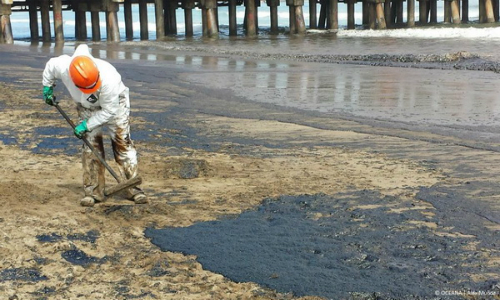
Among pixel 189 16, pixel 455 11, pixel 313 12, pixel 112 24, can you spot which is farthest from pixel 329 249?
pixel 313 12

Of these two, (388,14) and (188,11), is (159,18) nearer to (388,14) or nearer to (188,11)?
(188,11)

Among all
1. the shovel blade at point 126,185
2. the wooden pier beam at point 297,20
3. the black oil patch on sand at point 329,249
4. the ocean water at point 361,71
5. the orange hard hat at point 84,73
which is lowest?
the black oil patch on sand at point 329,249

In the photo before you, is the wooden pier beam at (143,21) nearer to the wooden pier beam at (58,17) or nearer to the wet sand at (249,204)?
the wooden pier beam at (58,17)

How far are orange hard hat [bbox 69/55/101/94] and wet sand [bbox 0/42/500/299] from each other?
107cm

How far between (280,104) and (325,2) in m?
25.9

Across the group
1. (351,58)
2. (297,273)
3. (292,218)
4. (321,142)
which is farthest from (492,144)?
(351,58)

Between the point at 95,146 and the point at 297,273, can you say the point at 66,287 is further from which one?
the point at 95,146

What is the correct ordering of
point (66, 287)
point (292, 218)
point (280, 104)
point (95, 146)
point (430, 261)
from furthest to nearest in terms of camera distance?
point (280, 104) → point (95, 146) → point (292, 218) → point (430, 261) → point (66, 287)

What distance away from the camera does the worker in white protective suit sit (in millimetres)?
5828

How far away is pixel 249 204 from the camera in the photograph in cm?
633

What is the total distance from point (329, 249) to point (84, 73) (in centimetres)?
229

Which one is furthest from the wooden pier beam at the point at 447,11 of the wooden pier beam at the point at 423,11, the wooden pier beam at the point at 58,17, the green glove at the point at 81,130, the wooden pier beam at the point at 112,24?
the green glove at the point at 81,130

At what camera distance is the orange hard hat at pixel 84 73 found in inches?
226

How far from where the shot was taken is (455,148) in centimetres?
840
